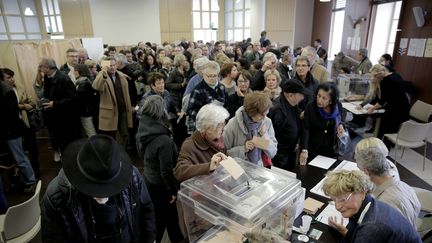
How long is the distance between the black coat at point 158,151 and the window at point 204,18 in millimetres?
12801

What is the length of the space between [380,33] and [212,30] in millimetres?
8492

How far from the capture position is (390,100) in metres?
4.48

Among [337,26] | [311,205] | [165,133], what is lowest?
[311,205]

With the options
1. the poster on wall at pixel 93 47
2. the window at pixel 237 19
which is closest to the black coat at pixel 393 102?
the poster on wall at pixel 93 47

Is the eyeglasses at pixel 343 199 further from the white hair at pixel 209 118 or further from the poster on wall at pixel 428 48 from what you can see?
the poster on wall at pixel 428 48

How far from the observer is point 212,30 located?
14.8m

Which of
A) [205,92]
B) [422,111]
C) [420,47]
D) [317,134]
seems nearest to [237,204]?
[317,134]

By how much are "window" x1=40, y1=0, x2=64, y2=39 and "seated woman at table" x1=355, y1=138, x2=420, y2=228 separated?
49.5 ft

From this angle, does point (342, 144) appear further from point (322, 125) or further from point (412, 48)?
point (412, 48)

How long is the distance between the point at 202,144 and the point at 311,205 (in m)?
0.97

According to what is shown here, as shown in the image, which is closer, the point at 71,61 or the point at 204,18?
the point at 71,61

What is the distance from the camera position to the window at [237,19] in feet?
45.0

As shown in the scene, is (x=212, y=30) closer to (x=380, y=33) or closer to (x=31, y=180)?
(x=380, y=33)

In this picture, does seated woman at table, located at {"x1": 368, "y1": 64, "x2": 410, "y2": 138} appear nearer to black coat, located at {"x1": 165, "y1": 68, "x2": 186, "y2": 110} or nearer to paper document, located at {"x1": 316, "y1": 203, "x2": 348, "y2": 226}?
paper document, located at {"x1": 316, "y1": 203, "x2": 348, "y2": 226}
